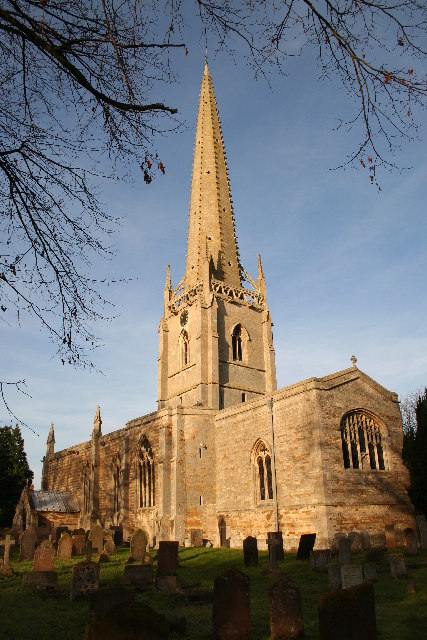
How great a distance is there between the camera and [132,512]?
27250 mm

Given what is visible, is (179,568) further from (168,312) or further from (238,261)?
(238,261)

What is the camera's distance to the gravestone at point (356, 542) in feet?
53.8

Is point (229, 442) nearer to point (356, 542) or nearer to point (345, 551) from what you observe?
point (356, 542)

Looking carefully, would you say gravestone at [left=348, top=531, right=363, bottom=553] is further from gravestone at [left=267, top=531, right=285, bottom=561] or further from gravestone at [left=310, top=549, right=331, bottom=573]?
gravestone at [left=310, top=549, right=331, bottom=573]

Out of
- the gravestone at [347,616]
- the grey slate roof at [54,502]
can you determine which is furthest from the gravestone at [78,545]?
the gravestone at [347,616]

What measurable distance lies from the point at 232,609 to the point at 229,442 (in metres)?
17.3

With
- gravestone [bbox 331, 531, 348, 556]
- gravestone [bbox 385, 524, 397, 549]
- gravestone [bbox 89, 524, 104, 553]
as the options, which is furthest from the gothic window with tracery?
gravestone [bbox 385, 524, 397, 549]

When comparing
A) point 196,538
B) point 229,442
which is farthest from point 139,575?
point 229,442

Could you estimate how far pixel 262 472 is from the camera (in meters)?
21.9

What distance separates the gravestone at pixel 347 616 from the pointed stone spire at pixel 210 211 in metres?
28.6

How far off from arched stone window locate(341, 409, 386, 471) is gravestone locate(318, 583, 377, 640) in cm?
1484

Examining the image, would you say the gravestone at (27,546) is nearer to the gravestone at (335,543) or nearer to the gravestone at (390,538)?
the gravestone at (335,543)

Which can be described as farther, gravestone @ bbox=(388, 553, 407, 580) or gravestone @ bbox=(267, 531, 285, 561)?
gravestone @ bbox=(267, 531, 285, 561)

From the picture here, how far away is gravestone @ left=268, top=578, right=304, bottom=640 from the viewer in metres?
6.89
